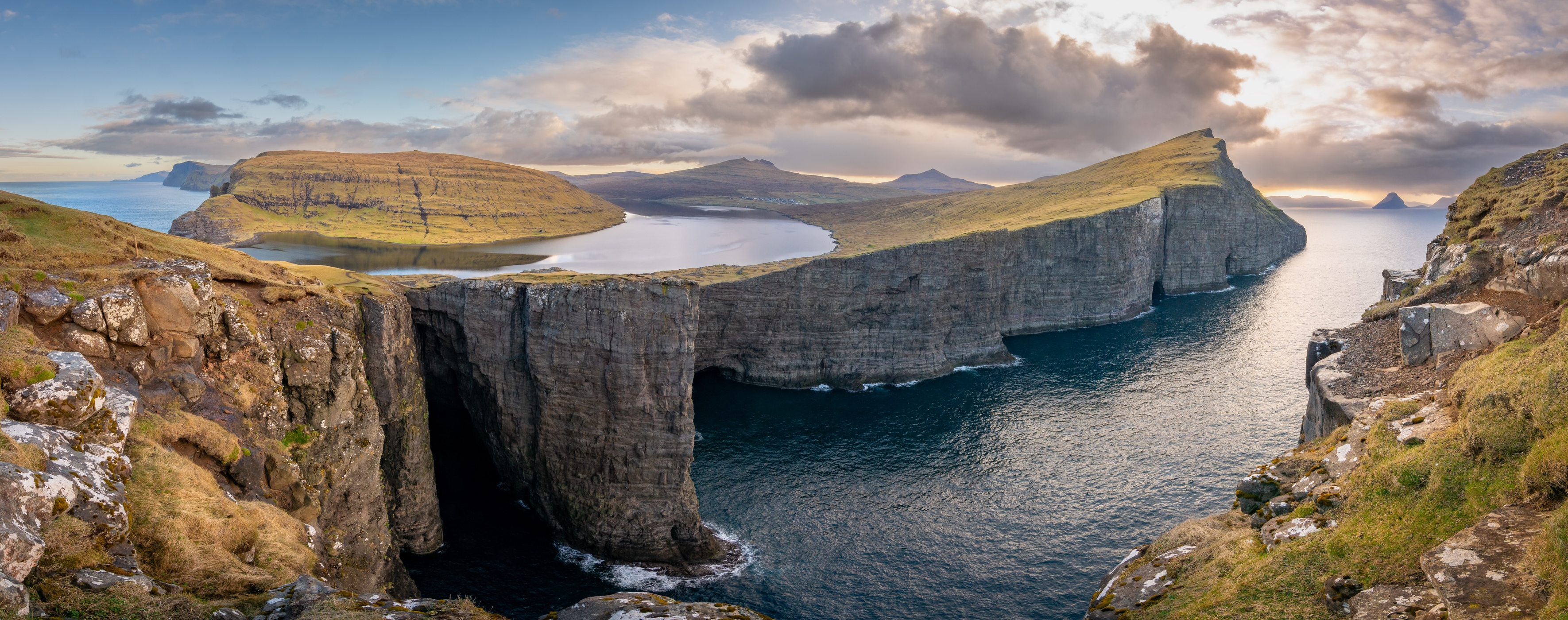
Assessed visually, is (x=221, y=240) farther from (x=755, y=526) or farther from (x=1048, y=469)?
(x=1048, y=469)

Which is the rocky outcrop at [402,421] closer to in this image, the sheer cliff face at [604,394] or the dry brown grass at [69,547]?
the sheer cliff face at [604,394]

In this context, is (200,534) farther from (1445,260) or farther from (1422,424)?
(1445,260)

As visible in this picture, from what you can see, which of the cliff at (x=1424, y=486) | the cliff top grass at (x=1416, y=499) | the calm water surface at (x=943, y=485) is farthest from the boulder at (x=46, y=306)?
A: the cliff top grass at (x=1416, y=499)

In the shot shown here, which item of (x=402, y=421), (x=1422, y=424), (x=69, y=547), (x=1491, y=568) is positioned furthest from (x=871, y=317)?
(x=69, y=547)

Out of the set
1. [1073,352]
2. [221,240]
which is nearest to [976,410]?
[1073,352]

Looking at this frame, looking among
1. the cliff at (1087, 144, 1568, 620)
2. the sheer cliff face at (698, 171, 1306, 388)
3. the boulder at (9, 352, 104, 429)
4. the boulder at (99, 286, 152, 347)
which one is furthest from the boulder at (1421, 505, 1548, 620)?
the sheer cliff face at (698, 171, 1306, 388)

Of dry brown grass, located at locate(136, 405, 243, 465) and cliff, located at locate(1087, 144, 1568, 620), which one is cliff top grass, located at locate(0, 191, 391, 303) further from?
cliff, located at locate(1087, 144, 1568, 620)
